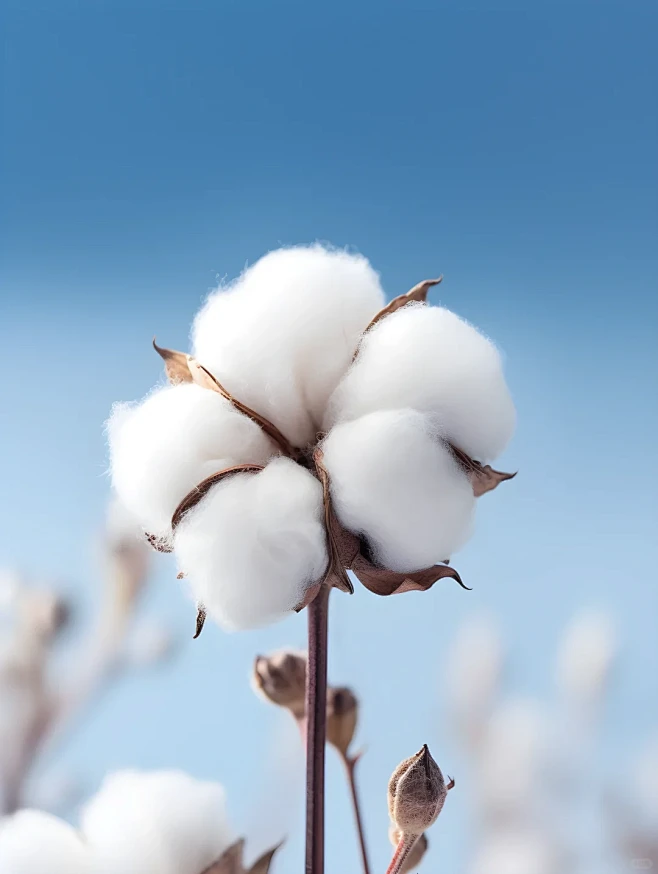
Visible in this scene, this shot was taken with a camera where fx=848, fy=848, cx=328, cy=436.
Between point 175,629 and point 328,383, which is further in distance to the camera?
point 175,629

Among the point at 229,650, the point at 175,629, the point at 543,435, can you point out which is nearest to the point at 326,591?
the point at 175,629

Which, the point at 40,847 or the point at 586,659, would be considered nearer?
the point at 40,847

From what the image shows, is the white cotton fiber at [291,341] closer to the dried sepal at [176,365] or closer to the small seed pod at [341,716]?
the dried sepal at [176,365]

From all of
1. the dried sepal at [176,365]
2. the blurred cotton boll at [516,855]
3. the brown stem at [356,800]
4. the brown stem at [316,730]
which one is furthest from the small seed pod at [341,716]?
the blurred cotton boll at [516,855]

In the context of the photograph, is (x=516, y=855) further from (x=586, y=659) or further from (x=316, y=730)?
(x=316, y=730)

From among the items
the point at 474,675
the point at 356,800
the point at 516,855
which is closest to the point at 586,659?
the point at 474,675

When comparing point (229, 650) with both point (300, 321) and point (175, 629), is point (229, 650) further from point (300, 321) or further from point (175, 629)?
point (300, 321)
